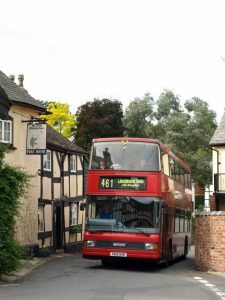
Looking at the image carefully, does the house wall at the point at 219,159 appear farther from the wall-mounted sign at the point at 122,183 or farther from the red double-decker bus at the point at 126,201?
the wall-mounted sign at the point at 122,183

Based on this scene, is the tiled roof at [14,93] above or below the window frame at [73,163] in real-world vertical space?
above

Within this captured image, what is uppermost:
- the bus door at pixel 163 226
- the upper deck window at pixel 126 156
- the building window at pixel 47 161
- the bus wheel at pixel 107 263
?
the building window at pixel 47 161

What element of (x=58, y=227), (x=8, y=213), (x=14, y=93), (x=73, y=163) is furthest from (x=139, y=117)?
(x=8, y=213)

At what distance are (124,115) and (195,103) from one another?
7.24 metres

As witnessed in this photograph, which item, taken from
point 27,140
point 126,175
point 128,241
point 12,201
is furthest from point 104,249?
point 27,140

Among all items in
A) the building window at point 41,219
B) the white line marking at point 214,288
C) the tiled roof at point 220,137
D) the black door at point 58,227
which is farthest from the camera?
the tiled roof at point 220,137

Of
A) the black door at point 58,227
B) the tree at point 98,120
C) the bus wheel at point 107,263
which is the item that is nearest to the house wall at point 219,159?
the black door at point 58,227

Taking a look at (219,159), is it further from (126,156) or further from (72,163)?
(126,156)

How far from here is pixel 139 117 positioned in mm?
61688

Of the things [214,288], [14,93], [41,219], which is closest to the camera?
[214,288]

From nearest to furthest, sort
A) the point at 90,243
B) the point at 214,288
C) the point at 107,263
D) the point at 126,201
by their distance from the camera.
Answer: the point at 214,288
the point at 126,201
the point at 90,243
the point at 107,263

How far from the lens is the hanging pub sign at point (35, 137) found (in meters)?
27.0

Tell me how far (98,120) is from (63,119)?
6.27 m

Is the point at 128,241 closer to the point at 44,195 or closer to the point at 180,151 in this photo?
the point at 44,195
